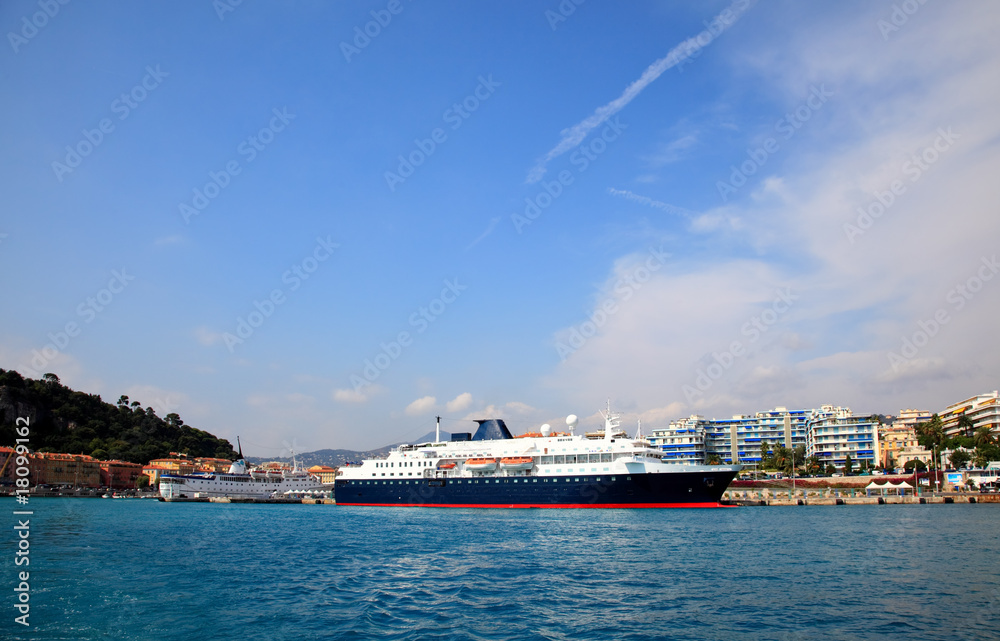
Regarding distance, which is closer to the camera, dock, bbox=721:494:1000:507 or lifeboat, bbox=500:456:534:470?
lifeboat, bbox=500:456:534:470

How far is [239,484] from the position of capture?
86.6 m

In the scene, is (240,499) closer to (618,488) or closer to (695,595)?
(618,488)

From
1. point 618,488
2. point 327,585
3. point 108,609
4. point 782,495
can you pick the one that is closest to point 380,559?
point 327,585

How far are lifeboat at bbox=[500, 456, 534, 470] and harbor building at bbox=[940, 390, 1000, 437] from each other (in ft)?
192

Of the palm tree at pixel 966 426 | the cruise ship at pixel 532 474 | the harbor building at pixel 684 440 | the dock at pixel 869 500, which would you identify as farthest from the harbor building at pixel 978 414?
the cruise ship at pixel 532 474

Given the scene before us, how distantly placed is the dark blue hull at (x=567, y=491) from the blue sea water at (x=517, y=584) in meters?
14.3

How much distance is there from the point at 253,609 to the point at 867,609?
1374 centimetres

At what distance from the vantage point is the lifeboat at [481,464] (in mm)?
51216

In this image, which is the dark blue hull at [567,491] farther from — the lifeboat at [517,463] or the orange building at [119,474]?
the orange building at [119,474]

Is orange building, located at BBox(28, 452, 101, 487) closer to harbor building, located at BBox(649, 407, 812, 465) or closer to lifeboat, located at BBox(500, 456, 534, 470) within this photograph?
lifeboat, located at BBox(500, 456, 534, 470)

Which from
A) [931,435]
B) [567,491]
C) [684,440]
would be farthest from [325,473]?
[931,435]

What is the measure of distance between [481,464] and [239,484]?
167 ft

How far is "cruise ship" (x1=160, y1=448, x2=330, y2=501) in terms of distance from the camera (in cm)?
7838

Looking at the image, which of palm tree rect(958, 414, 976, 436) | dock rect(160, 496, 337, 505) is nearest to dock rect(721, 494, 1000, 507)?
palm tree rect(958, 414, 976, 436)
